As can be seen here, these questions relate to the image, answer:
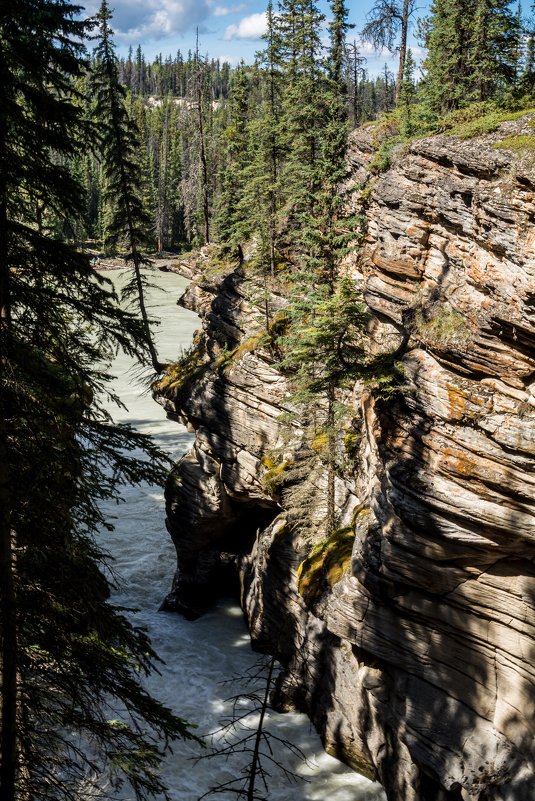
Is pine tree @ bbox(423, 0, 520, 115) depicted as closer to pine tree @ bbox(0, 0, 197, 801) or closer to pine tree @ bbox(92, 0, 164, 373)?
pine tree @ bbox(92, 0, 164, 373)

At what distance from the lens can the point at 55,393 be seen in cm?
703

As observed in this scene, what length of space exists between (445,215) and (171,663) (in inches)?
621

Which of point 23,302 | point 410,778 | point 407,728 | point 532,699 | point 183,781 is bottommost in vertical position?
point 183,781

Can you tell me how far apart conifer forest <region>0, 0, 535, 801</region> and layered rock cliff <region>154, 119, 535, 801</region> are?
16.9 inches

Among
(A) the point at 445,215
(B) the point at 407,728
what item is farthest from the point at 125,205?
(B) the point at 407,728

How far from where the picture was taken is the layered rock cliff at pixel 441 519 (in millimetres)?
10477

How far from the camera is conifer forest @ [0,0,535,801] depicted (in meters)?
A: 6.70

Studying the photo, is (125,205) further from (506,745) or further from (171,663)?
(506,745)

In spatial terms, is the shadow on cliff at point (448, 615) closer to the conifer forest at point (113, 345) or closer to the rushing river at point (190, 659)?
the conifer forest at point (113, 345)

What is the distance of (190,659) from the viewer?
62.8 ft

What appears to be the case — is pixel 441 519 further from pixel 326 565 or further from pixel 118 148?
pixel 118 148

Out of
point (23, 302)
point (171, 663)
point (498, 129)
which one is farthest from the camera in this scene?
point (171, 663)

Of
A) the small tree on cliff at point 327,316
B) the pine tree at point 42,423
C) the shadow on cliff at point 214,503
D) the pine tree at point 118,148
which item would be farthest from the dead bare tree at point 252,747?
the pine tree at point 118,148

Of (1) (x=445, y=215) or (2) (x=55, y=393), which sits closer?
(2) (x=55, y=393)
